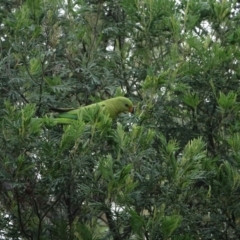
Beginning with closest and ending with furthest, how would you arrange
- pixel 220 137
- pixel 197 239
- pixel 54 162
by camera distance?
pixel 54 162 < pixel 197 239 < pixel 220 137

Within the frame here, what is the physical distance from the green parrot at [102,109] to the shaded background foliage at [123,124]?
0.31 ft

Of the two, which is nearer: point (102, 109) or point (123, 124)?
point (102, 109)

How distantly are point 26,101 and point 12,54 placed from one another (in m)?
0.46

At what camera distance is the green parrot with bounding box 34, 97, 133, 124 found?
541cm

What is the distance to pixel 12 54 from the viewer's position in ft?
20.3

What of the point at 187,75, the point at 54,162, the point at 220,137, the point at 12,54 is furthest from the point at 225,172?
the point at 12,54

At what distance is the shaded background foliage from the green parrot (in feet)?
0.31

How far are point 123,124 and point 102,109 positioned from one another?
0.35 meters

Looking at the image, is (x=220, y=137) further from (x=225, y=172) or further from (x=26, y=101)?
(x=26, y=101)

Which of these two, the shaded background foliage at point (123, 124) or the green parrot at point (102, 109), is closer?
the shaded background foliage at point (123, 124)

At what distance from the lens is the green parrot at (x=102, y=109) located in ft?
17.8

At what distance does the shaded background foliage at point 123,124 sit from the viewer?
5.17 metres

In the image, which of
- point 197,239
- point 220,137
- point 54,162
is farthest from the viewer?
point 220,137

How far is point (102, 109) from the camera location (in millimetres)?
5297
